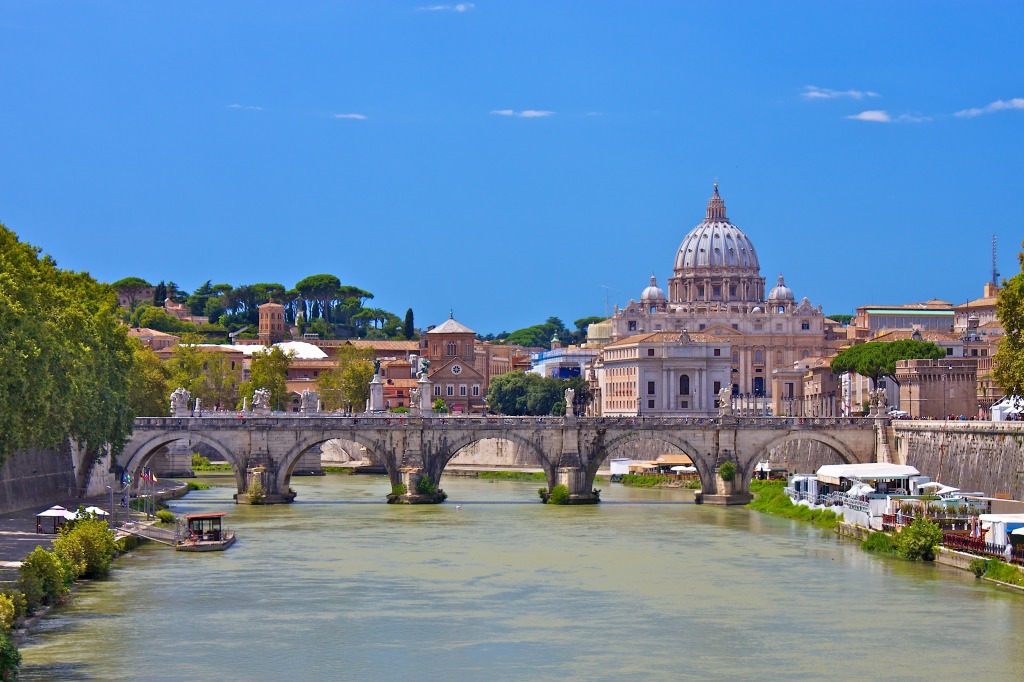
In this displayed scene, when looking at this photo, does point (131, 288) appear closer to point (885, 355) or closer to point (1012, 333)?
point (885, 355)

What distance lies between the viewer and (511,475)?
94000 millimetres

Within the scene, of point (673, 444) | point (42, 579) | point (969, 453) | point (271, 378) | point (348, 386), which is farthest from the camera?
point (348, 386)

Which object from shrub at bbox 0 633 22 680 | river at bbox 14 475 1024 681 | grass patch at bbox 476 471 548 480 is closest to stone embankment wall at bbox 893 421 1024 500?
river at bbox 14 475 1024 681

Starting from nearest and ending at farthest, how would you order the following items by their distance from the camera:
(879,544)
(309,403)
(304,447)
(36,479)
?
(879,544)
(36,479)
(304,447)
(309,403)

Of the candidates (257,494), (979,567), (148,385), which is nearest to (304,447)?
(257,494)

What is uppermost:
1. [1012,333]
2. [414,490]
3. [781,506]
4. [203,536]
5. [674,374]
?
[674,374]

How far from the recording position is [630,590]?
140ft

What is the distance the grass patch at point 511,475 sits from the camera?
9257 cm

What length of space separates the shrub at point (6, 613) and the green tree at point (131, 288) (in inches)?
6433

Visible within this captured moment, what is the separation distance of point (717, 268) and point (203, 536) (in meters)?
143

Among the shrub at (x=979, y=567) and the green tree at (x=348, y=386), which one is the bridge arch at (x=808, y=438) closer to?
the shrub at (x=979, y=567)

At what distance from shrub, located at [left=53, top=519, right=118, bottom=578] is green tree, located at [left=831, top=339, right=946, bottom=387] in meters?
58.7

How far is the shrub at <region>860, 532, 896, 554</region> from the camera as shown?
49.0 m

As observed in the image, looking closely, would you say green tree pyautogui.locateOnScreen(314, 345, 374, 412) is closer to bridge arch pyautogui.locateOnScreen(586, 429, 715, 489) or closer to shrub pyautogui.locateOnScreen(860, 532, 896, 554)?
bridge arch pyautogui.locateOnScreen(586, 429, 715, 489)
